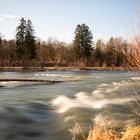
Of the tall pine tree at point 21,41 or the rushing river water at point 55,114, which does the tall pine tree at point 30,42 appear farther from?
the rushing river water at point 55,114

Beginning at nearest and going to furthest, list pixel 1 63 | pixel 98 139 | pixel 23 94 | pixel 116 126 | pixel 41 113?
1. pixel 98 139
2. pixel 116 126
3. pixel 41 113
4. pixel 23 94
5. pixel 1 63

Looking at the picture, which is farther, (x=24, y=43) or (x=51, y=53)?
(x=51, y=53)

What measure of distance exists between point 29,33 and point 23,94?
4693cm

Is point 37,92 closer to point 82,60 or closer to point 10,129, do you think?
point 10,129

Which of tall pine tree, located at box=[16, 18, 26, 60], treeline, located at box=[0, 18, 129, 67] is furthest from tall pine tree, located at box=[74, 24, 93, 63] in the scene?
tall pine tree, located at box=[16, 18, 26, 60]

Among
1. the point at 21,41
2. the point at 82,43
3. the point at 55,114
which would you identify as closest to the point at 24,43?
the point at 21,41

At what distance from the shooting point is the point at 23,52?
64.2 metres

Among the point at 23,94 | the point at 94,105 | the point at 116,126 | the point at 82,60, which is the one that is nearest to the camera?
the point at 116,126

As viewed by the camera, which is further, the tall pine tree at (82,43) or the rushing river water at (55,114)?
the tall pine tree at (82,43)

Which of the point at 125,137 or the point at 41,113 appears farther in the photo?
the point at 41,113

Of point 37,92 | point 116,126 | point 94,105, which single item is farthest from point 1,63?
point 116,126

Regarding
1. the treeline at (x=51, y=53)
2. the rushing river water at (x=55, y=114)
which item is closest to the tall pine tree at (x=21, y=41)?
the treeline at (x=51, y=53)

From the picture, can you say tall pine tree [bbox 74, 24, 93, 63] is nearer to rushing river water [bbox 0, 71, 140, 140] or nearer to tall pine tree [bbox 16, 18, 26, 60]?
tall pine tree [bbox 16, 18, 26, 60]

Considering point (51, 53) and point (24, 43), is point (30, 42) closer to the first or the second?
point (24, 43)
